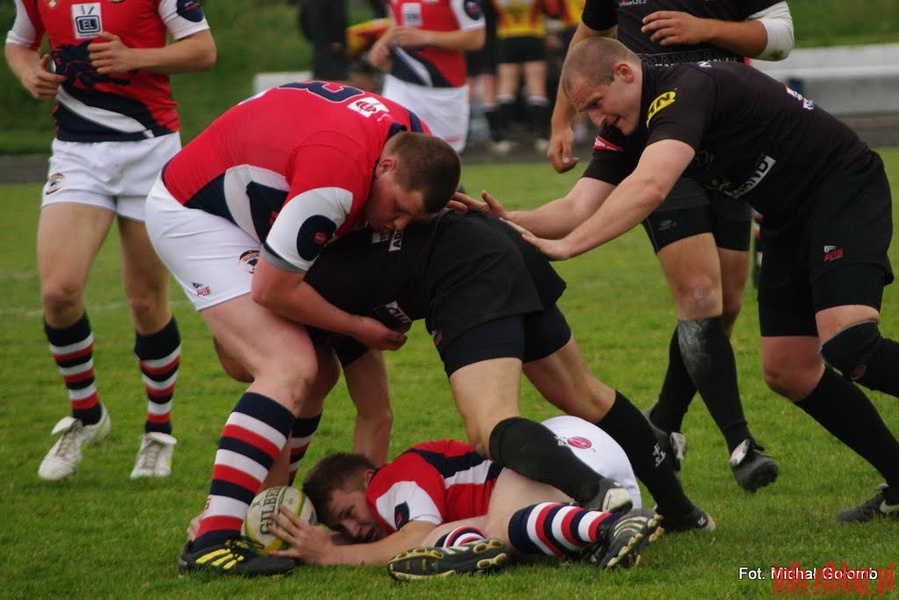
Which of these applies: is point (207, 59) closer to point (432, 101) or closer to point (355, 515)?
point (355, 515)

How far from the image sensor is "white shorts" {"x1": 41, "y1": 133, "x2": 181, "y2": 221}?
6352 mm

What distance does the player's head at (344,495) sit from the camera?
190 inches

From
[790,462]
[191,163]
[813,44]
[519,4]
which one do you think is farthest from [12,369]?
[813,44]

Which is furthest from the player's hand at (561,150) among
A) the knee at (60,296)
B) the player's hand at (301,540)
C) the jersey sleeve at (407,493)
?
the knee at (60,296)

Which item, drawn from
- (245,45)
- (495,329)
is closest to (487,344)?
(495,329)

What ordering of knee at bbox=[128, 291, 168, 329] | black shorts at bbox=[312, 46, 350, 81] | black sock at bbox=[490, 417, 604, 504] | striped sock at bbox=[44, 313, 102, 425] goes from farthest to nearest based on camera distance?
black shorts at bbox=[312, 46, 350, 81] < knee at bbox=[128, 291, 168, 329] < striped sock at bbox=[44, 313, 102, 425] < black sock at bbox=[490, 417, 604, 504]

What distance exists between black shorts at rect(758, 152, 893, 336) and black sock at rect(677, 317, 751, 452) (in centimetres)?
51

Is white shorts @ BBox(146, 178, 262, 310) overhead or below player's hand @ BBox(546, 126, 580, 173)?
overhead

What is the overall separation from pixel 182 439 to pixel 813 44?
2046 centimetres

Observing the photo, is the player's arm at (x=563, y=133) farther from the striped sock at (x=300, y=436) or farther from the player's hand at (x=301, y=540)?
the player's hand at (x=301, y=540)

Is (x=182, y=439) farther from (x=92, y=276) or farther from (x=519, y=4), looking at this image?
(x=519, y=4)

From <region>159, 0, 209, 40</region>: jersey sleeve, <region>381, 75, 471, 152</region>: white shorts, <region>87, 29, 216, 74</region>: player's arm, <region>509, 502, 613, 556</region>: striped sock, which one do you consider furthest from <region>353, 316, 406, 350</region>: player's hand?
<region>381, 75, 471, 152</region>: white shorts

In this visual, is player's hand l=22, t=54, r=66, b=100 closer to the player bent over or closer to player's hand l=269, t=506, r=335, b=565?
the player bent over

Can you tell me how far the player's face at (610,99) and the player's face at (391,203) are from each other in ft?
2.32
